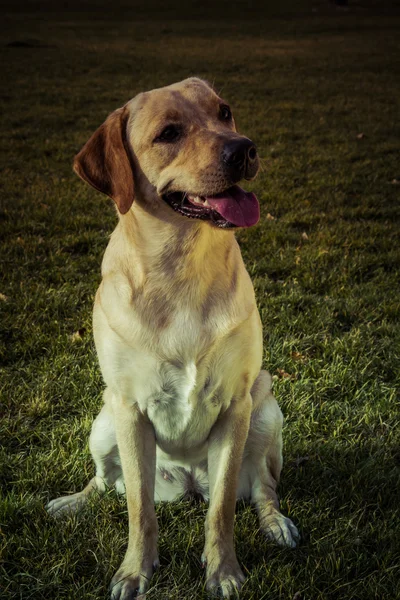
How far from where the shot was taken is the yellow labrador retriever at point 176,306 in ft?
7.73

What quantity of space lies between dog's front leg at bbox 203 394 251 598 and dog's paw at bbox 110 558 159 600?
0.26m

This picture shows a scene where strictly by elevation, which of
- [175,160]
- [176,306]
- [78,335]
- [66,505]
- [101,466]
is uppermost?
[175,160]

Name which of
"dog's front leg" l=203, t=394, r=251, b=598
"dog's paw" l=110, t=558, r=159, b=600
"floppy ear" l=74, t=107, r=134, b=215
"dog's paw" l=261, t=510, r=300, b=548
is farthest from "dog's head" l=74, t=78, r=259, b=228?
"dog's paw" l=110, t=558, r=159, b=600

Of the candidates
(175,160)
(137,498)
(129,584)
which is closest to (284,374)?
(137,498)

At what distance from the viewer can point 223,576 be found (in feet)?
8.14

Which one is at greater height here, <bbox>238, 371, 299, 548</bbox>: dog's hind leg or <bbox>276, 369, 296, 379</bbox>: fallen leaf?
<bbox>238, 371, 299, 548</bbox>: dog's hind leg

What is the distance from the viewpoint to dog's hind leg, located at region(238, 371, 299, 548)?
277cm

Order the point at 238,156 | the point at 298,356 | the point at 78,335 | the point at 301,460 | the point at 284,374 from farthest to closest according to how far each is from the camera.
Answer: the point at 78,335, the point at 298,356, the point at 284,374, the point at 301,460, the point at 238,156

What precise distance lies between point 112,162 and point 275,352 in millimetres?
2045

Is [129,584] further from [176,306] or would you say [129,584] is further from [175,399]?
[176,306]

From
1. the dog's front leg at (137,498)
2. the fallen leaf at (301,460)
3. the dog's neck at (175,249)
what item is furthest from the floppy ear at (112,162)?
the fallen leaf at (301,460)

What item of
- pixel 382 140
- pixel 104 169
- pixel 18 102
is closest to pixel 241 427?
pixel 104 169

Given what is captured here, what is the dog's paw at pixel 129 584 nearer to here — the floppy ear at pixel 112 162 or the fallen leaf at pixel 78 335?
the floppy ear at pixel 112 162

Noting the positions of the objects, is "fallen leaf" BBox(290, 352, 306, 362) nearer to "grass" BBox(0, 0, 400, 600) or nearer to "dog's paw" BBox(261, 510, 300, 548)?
"grass" BBox(0, 0, 400, 600)
